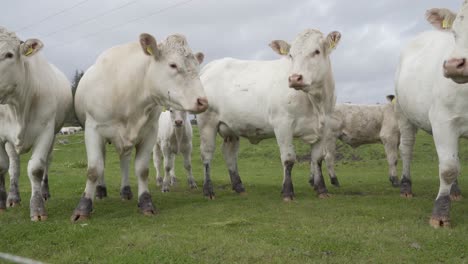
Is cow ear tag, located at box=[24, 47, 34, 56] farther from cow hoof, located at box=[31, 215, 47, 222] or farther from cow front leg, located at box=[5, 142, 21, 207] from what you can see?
cow front leg, located at box=[5, 142, 21, 207]

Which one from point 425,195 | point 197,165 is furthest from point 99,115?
point 197,165

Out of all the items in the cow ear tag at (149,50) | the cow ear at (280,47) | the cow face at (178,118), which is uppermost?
the cow ear tag at (149,50)

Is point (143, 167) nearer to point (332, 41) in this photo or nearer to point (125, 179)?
point (125, 179)

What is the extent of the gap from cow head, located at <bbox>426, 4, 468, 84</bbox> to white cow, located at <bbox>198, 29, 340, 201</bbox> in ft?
9.54

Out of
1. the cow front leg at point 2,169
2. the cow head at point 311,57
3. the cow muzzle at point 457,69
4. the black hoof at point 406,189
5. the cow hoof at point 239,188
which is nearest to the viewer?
the cow muzzle at point 457,69

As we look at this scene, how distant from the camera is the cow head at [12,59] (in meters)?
7.79

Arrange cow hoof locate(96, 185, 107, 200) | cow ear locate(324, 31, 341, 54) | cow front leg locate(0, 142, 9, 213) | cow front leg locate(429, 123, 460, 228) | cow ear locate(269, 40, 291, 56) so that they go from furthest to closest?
cow hoof locate(96, 185, 107, 200) → cow ear locate(269, 40, 291, 56) → cow ear locate(324, 31, 341, 54) → cow front leg locate(0, 142, 9, 213) → cow front leg locate(429, 123, 460, 228)

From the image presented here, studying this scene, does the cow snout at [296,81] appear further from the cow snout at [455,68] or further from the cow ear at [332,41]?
the cow snout at [455,68]

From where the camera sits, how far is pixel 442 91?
7688 mm

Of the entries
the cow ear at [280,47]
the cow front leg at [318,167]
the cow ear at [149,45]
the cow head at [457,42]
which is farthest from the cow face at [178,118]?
the cow head at [457,42]

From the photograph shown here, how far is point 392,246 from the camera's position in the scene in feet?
21.4

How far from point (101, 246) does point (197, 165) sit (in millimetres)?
19831

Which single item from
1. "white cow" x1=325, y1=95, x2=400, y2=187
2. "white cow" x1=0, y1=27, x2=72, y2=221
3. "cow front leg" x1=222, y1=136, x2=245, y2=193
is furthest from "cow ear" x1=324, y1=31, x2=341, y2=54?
Result: "white cow" x1=325, y1=95, x2=400, y2=187

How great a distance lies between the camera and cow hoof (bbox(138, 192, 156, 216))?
9.19 meters
